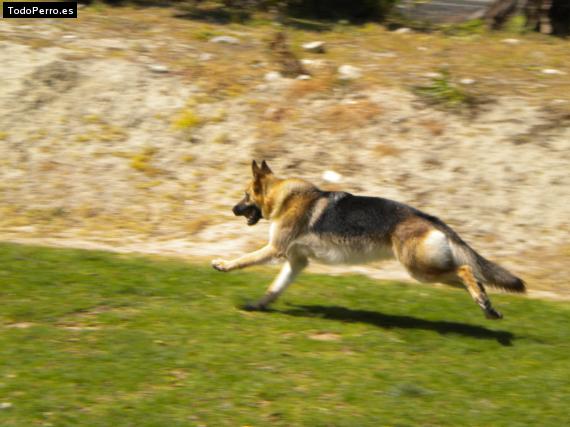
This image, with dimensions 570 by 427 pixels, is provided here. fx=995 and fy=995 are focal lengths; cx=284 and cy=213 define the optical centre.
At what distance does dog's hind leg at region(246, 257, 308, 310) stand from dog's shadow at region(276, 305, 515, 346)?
163 mm

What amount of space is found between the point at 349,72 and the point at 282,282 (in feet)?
25.1

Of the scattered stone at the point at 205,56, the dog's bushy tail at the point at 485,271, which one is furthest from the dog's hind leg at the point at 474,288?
the scattered stone at the point at 205,56

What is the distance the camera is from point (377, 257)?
920 centimetres

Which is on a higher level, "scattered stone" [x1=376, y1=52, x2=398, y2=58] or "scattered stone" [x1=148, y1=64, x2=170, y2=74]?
"scattered stone" [x1=376, y1=52, x2=398, y2=58]

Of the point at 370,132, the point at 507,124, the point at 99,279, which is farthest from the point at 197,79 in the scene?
the point at 99,279

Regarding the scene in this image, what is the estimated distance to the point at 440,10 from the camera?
2089cm

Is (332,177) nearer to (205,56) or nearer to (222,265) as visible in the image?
(205,56)

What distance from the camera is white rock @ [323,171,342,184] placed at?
1420 centimetres

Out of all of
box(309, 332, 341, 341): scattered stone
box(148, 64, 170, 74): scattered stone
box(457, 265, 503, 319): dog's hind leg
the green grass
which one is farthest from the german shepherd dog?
box(148, 64, 170, 74): scattered stone

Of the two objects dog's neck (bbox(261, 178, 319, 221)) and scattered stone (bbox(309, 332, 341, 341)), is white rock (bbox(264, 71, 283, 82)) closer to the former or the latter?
dog's neck (bbox(261, 178, 319, 221))

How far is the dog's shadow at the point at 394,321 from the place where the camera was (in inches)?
364

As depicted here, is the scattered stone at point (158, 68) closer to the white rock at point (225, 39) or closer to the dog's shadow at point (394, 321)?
the white rock at point (225, 39)

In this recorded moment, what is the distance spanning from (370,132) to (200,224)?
Answer: 335cm

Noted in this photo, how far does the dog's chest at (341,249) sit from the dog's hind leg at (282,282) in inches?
7.2
